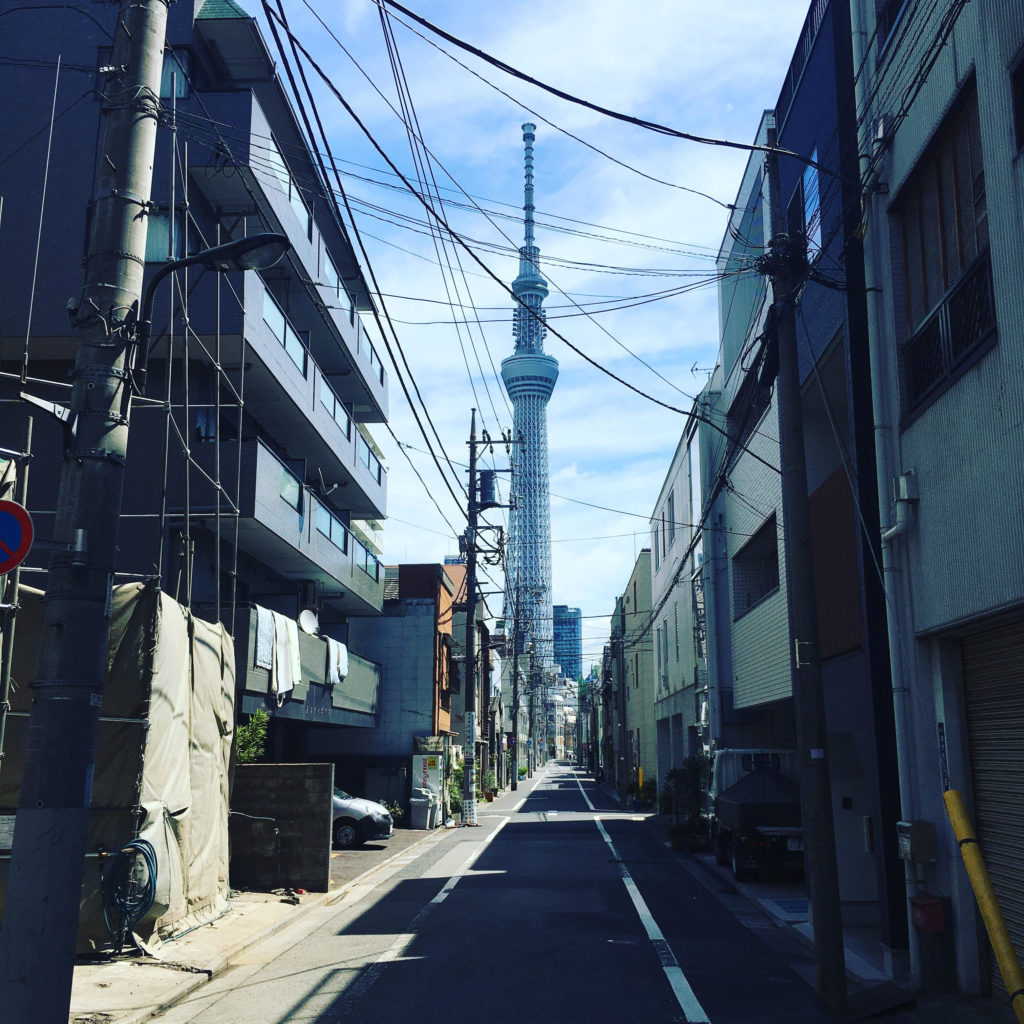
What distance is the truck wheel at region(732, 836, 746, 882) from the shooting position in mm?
18016

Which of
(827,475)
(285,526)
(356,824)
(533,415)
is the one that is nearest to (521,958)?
(827,475)

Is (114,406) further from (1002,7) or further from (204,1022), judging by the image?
(1002,7)

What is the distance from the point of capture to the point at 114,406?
6.54 meters

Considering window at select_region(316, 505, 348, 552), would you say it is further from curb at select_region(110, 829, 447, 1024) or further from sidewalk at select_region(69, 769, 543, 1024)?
sidewalk at select_region(69, 769, 543, 1024)

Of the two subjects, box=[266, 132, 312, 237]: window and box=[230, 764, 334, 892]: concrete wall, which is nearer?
box=[230, 764, 334, 892]: concrete wall

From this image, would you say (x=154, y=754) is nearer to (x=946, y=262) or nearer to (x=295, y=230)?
(x=946, y=262)

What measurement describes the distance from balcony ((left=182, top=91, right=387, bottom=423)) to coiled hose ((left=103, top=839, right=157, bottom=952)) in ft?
36.7

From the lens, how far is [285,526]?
20.9 m

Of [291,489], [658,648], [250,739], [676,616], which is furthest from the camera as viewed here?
[658,648]

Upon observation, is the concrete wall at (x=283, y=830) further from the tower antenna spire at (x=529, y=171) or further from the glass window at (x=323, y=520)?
the tower antenna spire at (x=529, y=171)

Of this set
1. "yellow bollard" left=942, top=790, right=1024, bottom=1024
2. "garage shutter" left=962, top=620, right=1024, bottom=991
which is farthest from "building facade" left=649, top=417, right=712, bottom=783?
"yellow bollard" left=942, top=790, right=1024, bottom=1024

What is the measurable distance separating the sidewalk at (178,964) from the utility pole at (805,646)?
587cm

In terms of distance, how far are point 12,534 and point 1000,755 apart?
8.01 metres

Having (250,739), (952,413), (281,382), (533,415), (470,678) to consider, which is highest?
(533,415)
